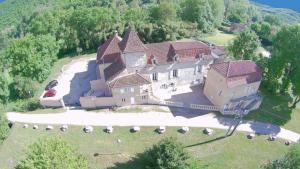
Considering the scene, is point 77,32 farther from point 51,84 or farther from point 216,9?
point 216,9

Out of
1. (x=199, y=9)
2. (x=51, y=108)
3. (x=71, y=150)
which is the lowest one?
(x=51, y=108)

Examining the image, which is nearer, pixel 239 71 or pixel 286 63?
pixel 239 71

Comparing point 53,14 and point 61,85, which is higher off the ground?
point 53,14

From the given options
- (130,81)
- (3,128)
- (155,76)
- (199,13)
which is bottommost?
(3,128)

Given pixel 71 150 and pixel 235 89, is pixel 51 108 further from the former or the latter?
pixel 235 89

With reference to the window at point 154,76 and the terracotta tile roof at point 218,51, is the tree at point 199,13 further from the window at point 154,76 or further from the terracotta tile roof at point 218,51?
the window at point 154,76

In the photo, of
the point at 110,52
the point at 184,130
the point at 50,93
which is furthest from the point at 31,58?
the point at 184,130

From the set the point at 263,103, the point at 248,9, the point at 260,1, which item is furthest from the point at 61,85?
the point at 260,1
